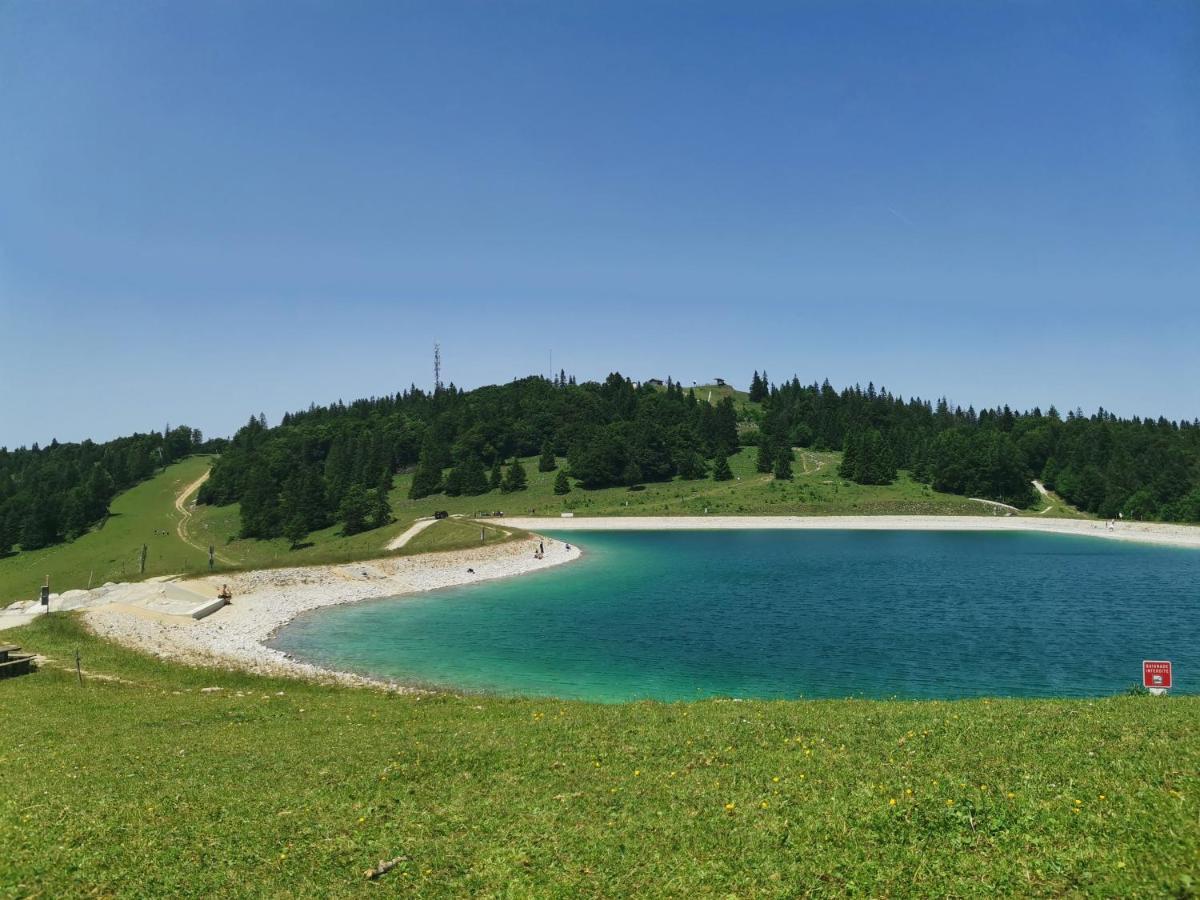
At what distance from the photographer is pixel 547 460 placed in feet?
582

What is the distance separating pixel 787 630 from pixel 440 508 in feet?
378

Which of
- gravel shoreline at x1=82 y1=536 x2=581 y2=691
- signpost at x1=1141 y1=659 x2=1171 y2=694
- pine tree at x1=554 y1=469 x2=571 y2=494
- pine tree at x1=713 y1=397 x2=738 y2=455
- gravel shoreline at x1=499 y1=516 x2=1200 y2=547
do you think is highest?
pine tree at x1=713 y1=397 x2=738 y2=455

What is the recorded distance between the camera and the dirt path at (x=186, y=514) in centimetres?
11831

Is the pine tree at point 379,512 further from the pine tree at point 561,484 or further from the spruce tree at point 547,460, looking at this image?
the spruce tree at point 547,460

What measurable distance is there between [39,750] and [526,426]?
593ft

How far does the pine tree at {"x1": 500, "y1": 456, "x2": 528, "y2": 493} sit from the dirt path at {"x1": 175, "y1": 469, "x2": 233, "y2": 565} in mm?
60786

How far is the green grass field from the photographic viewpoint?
343 ft

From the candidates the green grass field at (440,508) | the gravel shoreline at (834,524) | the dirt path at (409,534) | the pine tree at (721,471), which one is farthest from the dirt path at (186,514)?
the pine tree at (721,471)

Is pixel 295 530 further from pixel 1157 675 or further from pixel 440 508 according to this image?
pixel 1157 675

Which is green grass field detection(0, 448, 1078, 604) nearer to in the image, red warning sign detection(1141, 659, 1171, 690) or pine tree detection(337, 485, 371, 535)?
pine tree detection(337, 485, 371, 535)

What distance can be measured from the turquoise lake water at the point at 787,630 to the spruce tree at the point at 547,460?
3712 inches

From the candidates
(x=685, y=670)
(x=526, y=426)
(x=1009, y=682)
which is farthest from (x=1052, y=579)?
(x=526, y=426)

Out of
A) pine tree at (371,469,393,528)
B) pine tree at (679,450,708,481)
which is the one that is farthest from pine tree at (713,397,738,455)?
pine tree at (371,469,393,528)

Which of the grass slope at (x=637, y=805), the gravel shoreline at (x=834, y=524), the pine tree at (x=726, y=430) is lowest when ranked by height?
the gravel shoreline at (x=834, y=524)
